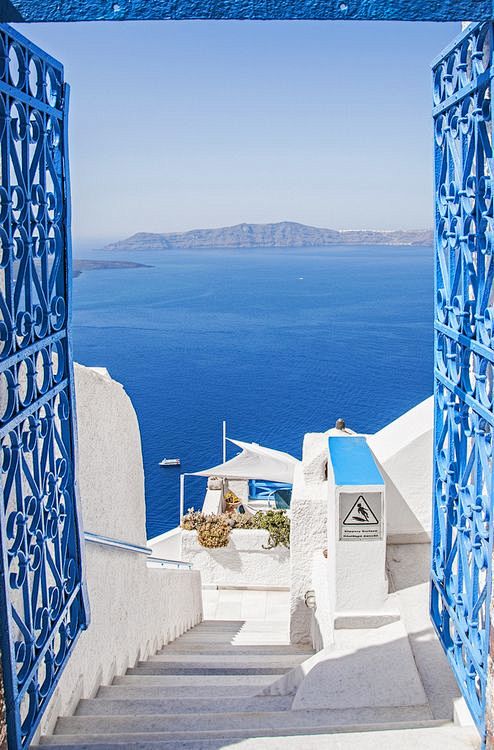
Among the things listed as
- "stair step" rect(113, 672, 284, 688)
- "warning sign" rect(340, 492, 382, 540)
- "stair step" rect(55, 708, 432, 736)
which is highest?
"warning sign" rect(340, 492, 382, 540)

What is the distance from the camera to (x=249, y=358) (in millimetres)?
55750

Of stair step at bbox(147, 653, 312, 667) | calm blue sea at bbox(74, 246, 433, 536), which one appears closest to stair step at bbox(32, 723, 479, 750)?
stair step at bbox(147, 653, 312, 667)

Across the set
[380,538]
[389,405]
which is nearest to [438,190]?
[380,538]

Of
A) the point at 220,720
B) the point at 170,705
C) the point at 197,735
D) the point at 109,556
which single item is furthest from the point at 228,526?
the point at 197,735

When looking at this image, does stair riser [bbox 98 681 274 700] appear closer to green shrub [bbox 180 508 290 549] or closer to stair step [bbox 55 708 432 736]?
stair step [bbox 55 708 432 736]

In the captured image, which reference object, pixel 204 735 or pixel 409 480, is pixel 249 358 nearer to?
pixel 409 480

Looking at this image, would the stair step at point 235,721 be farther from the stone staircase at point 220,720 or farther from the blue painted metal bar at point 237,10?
the blue painted metal bar at point 237,10

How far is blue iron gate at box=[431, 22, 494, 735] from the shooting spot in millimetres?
2557

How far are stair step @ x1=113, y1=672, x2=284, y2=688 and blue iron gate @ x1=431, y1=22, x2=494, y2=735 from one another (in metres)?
1.95

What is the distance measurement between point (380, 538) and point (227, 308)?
77.1 metres

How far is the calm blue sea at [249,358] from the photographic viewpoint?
3700 cm

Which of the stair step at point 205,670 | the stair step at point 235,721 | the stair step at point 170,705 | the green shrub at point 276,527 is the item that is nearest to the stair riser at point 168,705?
the stair step at point 170,705

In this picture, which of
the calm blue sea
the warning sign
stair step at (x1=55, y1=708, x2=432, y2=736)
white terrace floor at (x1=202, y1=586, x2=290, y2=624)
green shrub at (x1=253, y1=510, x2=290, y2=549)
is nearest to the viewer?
stair step at (x1=55, y1=708, x2=432, y2=736)

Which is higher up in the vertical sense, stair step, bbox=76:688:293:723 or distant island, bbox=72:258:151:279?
distant island, bbox=72:258:151:279
